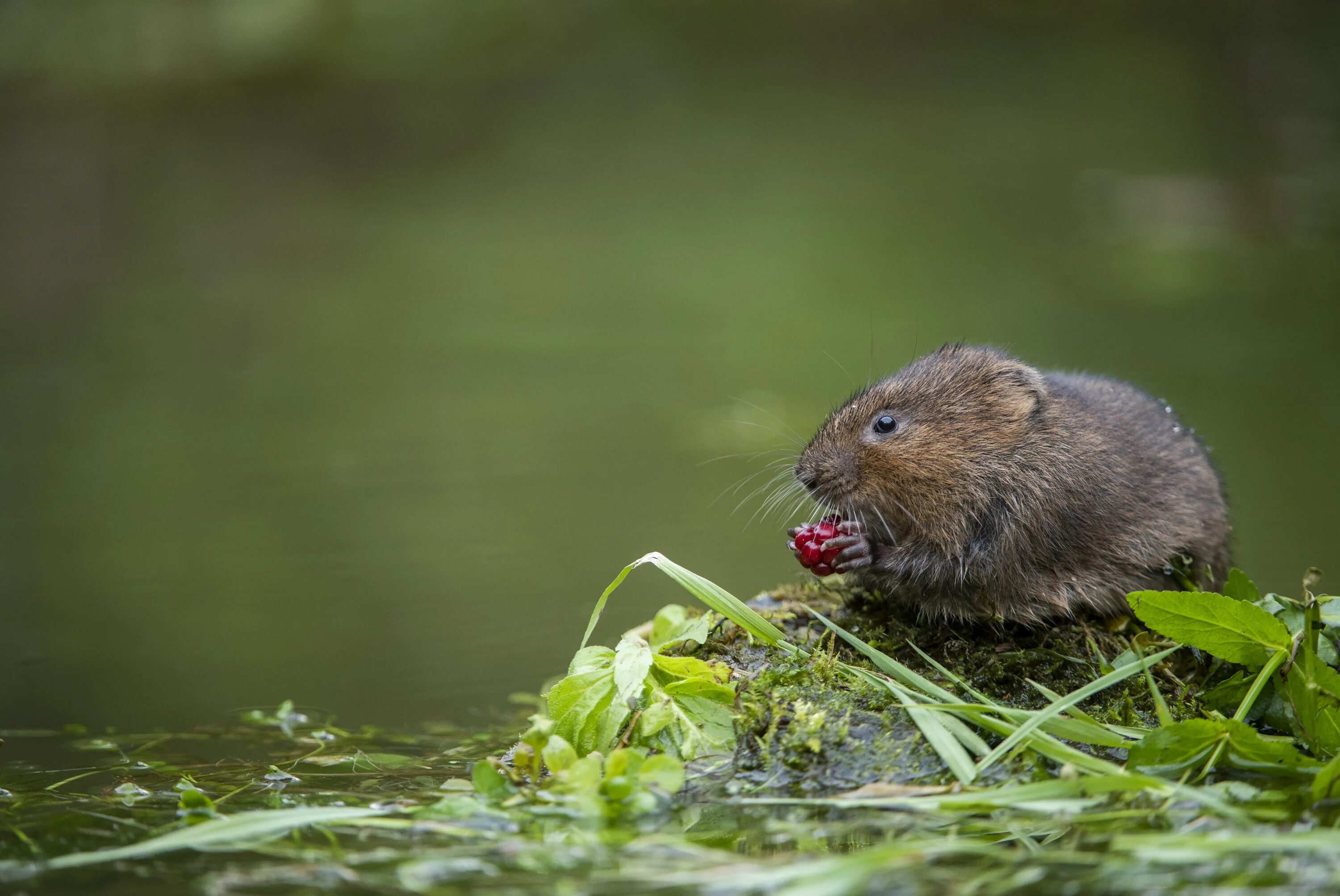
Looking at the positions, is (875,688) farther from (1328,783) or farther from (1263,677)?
(1328,783)

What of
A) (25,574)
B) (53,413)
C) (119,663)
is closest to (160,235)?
(53,413)

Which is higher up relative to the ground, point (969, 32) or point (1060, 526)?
point (969, 32)

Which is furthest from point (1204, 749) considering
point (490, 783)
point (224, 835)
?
point (224, 835)

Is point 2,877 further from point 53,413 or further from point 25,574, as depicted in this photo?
point 53,413

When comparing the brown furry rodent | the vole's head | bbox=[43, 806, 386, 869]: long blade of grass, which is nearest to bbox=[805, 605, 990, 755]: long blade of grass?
the brown furry rodent

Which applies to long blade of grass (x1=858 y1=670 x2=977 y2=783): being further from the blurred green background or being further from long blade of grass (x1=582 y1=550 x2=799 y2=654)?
the blurred green background

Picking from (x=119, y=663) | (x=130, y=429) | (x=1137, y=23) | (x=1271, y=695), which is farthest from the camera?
(x=1137, y=23)

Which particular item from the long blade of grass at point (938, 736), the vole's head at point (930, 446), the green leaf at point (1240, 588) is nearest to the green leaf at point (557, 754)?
the long blade of grass at point (938, 736)
